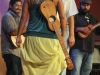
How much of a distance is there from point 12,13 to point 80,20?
1.00 metres

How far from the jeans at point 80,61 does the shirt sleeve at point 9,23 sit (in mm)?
932

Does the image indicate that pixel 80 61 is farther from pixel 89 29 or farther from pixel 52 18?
pixel 52 18

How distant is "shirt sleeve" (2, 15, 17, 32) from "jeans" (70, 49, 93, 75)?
3.06ft

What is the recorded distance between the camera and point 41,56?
8.36ft

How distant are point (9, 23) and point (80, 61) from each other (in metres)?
1.13

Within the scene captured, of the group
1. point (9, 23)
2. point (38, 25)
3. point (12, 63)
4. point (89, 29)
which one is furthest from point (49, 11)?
point (89, 29)

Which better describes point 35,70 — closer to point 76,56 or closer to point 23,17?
point 23,17

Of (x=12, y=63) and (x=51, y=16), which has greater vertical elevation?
(x=51, y=16)

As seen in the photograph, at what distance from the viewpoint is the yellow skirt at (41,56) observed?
2555 millimetres

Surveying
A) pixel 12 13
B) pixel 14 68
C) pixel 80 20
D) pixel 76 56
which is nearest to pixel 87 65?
pixel 76 56

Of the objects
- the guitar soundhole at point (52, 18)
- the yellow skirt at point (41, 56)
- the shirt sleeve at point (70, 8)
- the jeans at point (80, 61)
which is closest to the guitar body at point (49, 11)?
the guitar soundhole at point (52, 18)

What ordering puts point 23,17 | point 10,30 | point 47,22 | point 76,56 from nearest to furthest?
point 47,22 < point 23,17 < point 10,30 < point 76,56

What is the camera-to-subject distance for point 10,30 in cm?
343

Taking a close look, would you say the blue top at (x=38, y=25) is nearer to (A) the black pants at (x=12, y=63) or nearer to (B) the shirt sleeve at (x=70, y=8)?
(B) the shirt sleeve at (x=70, y=8)
